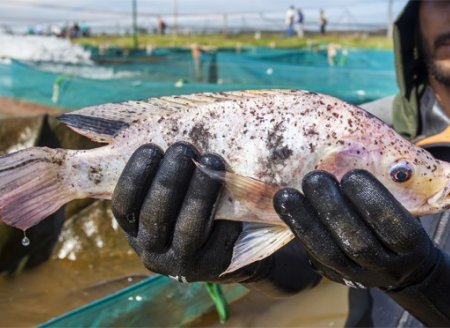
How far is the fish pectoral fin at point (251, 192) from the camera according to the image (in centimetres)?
166

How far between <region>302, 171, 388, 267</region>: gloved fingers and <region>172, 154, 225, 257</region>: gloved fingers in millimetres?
297

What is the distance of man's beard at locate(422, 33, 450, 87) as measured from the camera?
2.92 m

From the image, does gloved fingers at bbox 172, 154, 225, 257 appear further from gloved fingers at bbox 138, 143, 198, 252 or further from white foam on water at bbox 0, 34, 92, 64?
white foam on water at bbox 0, 34, 92, 64

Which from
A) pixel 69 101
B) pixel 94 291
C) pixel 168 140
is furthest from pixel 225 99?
pixel 69 101

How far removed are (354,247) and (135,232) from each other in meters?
0.75

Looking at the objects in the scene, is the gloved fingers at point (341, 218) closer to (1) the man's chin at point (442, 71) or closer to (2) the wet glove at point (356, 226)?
(2) the wet glove at point (356, 226)

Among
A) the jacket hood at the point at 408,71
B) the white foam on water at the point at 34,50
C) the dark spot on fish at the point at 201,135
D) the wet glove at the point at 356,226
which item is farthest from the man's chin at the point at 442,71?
the white foam on water at the point at 34,50

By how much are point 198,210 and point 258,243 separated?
8.8 inches

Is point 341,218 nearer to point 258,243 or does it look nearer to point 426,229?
point 258,243

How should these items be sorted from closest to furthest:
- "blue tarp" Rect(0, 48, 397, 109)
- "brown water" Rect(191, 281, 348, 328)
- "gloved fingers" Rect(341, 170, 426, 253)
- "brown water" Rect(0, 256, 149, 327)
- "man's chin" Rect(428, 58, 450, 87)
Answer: "gloved fingers" Rect(341, 170, 426, 253), "man's chin" Rect(428, 58, 450, 87), "brown water" Rect(191, 281, 348, 328), "brown water" Rect(0, 256, 149, 327), "blue tarp" Rect(0, 48, 397, 109)

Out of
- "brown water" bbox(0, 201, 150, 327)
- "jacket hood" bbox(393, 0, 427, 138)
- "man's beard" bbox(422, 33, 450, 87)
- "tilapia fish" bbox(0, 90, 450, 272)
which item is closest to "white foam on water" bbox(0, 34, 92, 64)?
"brown water" bbox(0, 201, 150, 327)

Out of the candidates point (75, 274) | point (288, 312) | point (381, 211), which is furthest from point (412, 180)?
point (75, 274)

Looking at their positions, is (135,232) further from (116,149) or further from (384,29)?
(384,29)

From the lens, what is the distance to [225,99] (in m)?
1.80
